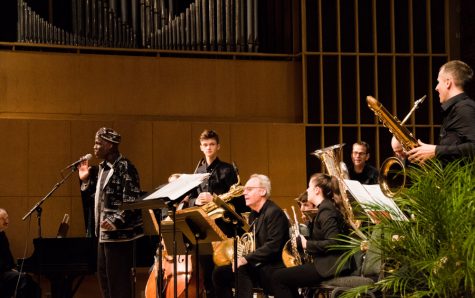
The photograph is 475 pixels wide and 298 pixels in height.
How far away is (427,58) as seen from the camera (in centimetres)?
946

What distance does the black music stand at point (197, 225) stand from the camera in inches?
196

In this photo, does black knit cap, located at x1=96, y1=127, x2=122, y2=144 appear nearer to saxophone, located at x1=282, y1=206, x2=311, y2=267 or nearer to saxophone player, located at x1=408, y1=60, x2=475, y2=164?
saxophone, located at x1=282, y1=206, x2=311, y2=267

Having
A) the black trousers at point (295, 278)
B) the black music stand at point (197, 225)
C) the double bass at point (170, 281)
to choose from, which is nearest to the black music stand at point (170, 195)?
the black music stand at point (197, 225)

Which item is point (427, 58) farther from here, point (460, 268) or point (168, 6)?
point (460, 268)

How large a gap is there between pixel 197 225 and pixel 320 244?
2.64 feet

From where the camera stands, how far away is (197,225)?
5102 mm

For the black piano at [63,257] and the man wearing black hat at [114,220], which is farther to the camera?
→ the black piano at [63,257]

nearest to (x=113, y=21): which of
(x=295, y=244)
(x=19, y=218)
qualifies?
(x=19, y=218)

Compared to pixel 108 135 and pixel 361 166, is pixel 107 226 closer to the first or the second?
pixel 108 135

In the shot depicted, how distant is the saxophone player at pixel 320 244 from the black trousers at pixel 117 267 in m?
1.04

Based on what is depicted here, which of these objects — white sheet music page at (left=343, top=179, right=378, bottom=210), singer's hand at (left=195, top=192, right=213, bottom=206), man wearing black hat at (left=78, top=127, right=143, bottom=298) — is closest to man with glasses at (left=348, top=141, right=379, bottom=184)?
singer's hand at (left=195, top=192, right=213, bottom=206)

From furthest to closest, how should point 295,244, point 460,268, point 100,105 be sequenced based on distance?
point 100,105, point 295,244, point 460,268

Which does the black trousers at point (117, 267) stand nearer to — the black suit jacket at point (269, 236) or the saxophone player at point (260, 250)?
the saxophone player at point (260, 250)

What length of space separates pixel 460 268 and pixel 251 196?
2973 millimetres
